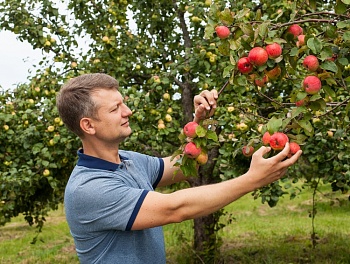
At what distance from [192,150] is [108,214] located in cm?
41

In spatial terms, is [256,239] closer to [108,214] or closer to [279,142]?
[108,214]

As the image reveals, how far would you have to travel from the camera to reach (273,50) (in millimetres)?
2107

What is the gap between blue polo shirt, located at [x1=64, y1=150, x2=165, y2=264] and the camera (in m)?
2.14

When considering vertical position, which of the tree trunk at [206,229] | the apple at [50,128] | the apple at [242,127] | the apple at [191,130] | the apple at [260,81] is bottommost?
the tree trunk at [206,229]

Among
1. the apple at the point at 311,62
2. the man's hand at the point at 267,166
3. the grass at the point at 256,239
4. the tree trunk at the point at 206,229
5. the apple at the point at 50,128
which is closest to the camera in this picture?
the man's hand at the point at 267,166

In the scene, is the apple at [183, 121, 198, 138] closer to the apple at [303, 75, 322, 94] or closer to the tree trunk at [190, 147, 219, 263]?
the apple at [303, 75, 322, 94]

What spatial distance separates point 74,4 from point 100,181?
4.37 metres

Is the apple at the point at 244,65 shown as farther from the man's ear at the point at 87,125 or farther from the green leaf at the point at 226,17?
the man's ear at the point at 87,125

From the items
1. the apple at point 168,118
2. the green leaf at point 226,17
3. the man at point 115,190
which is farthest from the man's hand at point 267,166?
the apple at point 168,118

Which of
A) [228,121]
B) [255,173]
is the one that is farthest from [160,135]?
[255,173]

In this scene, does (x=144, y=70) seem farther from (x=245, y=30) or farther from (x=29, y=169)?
(x=245, y=30)

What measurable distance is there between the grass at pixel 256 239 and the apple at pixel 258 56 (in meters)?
4.28

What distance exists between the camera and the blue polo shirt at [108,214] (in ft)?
7.03

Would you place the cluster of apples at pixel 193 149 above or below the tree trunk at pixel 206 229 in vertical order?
above
